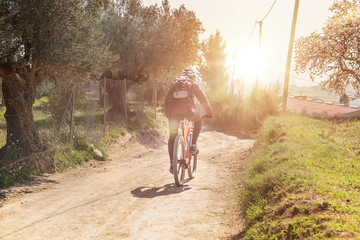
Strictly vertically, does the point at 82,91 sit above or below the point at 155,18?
below

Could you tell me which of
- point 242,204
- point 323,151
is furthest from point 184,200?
point 323,151

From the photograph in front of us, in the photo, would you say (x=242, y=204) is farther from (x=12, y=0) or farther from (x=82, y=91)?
(x=82, y=91)

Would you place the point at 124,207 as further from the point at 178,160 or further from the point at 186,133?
the point at 186,133

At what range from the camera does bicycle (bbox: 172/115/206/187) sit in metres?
6.41

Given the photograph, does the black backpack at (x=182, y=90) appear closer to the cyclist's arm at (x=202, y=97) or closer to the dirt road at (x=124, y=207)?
the cyclist's arm at (x=202, y=97)

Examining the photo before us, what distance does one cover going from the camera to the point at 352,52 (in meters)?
Result: 17.4

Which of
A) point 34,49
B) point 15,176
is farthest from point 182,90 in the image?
point 15,176

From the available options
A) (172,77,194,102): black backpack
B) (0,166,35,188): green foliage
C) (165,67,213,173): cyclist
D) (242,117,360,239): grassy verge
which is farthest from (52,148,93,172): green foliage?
(242,117,360,239): grassy verge

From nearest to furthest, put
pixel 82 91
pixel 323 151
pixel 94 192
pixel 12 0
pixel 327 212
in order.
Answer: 1. pixel 327 212
2. pixel 94 192
3. pixel 12 0
4. pixel 323 151
5. pixel 82 91

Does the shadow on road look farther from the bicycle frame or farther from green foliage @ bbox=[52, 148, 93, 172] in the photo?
green foliage @ bbox=[52, 148, 93, 172]

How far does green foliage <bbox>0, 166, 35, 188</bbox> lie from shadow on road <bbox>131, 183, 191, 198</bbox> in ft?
8.98

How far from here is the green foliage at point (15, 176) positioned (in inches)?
276

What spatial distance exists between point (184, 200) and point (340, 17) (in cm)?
1628

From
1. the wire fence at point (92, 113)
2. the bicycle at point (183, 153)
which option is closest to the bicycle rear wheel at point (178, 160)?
the bicycle at point (183, 153)
